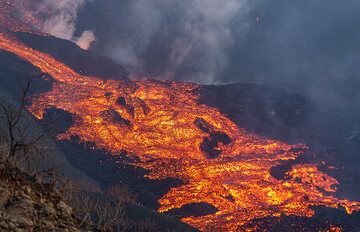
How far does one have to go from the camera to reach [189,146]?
208 feet

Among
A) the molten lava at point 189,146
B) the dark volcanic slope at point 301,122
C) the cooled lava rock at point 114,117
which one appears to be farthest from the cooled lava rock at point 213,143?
the cooled lava rock at point 114,117

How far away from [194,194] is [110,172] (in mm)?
11175

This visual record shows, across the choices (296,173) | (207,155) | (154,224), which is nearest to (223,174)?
(207,155)

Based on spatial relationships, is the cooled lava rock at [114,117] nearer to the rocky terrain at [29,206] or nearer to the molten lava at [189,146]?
the molten lava at [189,146]

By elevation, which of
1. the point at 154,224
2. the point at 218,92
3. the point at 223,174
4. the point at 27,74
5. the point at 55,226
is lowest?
the point at 55,226

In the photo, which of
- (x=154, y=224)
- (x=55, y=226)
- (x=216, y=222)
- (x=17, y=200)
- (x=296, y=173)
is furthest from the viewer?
(x=296, y=173)

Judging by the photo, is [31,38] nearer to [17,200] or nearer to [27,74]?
[27,74]

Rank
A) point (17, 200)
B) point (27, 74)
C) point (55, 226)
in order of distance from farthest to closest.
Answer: point (27, 74) < point (55, 226) < point (17, 200)

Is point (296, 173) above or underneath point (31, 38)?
underneath

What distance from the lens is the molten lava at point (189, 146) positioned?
50.3 m

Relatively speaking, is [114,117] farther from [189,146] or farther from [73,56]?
[73,56]

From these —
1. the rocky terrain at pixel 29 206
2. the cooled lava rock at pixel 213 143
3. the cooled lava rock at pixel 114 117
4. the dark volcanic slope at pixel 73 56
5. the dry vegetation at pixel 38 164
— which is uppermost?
the dark volcanic slope at pixel 73 56

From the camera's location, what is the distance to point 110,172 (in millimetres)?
53562

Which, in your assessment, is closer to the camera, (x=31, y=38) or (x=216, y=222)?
(x=216, y=222)
